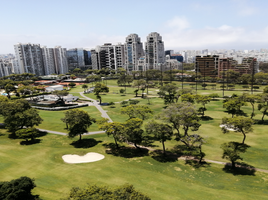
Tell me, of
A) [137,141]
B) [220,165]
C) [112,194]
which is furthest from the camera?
[137,141]

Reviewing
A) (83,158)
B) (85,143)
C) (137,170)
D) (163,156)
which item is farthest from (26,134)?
(163,156)

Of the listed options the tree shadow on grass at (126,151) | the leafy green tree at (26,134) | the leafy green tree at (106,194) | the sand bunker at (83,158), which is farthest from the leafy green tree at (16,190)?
the leafy green tree at (26,134)

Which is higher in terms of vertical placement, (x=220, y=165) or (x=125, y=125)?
(x=125, y=125)

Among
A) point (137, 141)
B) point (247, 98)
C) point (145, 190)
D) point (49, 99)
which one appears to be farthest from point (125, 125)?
point (49, 99)

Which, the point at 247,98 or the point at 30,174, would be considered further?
the point at 247,98

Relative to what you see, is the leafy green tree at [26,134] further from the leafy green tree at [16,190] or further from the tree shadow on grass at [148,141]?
the tree shadow on grass at [148,141]

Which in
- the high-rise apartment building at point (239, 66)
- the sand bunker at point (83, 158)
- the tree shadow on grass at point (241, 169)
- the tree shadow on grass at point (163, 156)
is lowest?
the tree shadow on grass at point (241, 169)

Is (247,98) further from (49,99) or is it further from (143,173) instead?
(49,99)

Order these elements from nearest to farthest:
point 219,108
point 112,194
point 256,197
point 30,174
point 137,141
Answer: point 112,194, point 256,197, point 30,174, point 137,141, point 219,108

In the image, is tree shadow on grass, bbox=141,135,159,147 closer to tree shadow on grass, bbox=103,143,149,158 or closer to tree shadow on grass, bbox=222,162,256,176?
tree shadow on grass, bbox=103,143,149,158
